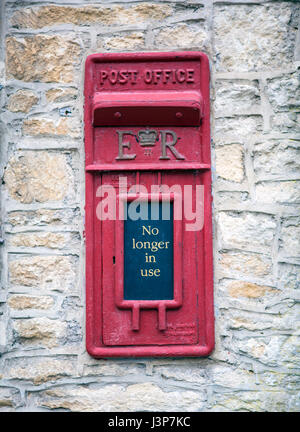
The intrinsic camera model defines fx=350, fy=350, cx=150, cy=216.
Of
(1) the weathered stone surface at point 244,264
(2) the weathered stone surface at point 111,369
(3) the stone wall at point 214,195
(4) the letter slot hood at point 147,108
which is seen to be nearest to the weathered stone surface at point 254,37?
(3) the stone wall at point 214,195

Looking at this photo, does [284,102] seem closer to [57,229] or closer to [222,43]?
[222,43]

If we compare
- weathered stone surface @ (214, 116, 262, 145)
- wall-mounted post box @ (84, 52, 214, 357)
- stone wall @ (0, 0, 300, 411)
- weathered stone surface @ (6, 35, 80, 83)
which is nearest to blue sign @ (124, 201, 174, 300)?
wall-mounted post box @ (84, 52, 214, 357)

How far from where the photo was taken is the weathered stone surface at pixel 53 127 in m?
1.83

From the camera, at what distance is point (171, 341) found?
5.71ft

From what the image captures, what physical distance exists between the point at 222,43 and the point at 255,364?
165 centimetres

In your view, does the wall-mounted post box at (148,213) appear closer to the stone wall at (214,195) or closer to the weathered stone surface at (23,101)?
the stone wall at (214,195)

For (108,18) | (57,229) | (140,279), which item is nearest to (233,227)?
(140,279)

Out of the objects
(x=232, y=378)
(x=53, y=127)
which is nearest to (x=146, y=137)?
(x=53, y=127)

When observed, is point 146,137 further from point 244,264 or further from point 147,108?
point 244,264

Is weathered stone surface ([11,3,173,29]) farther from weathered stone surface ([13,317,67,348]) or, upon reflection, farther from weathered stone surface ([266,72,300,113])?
weathered stone surface ([13,317,67,348])

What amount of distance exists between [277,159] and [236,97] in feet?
1.26

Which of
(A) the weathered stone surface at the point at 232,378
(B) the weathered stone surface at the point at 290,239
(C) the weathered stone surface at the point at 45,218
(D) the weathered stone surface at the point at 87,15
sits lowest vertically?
(A) the weathered stone surface at the point at 232,378

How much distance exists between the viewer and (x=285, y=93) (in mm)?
1805

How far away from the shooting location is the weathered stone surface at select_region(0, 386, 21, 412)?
177cm
